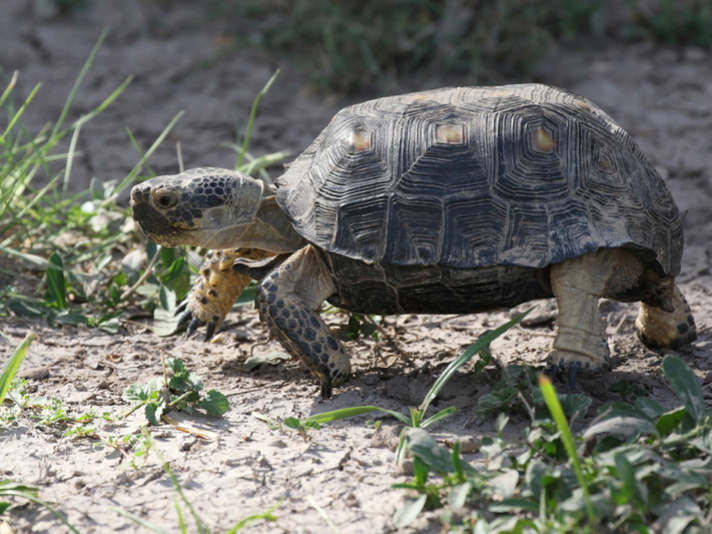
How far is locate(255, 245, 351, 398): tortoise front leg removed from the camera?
2791 millimetres

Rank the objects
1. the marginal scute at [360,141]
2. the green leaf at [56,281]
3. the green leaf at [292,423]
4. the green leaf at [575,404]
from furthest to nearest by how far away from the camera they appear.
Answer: the green leaf at [56,281]
the marginal scute at [360,141]
the green leaf at [292,423]
the green leaf at [575,404]

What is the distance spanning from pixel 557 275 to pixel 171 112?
13.7ft

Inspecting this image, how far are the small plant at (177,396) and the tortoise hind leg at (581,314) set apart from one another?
1.28 metres

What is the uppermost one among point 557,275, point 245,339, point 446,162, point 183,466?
point 446,162

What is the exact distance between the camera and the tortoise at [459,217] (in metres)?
2.58

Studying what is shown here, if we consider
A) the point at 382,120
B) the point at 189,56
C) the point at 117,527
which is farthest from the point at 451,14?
the point at 117,527

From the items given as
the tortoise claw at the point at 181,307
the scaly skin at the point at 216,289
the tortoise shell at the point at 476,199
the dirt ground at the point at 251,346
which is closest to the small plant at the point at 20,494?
the dirt ground at the point at 251,346

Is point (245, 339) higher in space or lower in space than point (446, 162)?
lower

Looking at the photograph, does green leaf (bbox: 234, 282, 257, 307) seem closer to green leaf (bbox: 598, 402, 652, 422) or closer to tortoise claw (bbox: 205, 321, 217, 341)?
tortoise claw (bbox: 205, 321, 217, 341)

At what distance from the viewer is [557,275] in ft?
8.73

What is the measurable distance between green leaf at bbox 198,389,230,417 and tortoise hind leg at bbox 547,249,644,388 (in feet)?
4.05

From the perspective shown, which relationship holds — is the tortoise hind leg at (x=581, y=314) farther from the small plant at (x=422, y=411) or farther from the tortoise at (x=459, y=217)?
the small plant at (x=422, y=411)

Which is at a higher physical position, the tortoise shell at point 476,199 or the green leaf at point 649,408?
the tortoise shell at point 476,199

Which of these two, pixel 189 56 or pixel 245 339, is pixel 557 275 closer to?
pixel 245 339
